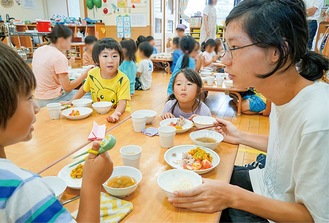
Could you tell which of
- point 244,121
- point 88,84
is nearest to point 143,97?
point 244,121

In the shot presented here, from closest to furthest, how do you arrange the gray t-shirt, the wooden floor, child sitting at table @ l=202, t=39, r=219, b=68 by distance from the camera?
the gray t-shirt → the wooden floor → child sitting at table @ l=202, t=39, r=219, b=68

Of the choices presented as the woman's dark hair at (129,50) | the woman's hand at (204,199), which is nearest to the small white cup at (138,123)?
the woman's hand at (204,199)

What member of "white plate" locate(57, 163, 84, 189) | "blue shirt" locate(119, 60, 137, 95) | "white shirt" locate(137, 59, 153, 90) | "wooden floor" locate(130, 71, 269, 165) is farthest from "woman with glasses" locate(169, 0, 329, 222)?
"white shirt" locate(137, 59, 153, 90)

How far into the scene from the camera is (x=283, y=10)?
87 cm

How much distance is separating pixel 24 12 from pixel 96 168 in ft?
36.4

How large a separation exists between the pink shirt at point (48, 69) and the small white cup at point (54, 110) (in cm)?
125

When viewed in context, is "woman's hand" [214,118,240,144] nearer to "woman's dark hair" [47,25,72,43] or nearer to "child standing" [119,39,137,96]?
"woman's dark hair" [47,25,72,43]

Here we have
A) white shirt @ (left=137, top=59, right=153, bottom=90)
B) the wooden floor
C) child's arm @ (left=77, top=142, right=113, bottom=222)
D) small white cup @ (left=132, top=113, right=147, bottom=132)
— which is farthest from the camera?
white shirt @ (left=137, top=59, right=153, bottom=90)

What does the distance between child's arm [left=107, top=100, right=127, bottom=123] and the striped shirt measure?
1.16 metres

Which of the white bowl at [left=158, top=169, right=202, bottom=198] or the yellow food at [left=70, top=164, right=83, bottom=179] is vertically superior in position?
the white bowl at [left=158, top=169, right=202, bottom=198]

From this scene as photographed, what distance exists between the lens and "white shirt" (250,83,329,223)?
753mm

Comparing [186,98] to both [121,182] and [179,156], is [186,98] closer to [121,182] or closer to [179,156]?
[179,156]

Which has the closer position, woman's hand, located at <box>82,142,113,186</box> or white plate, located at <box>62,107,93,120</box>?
woman's hand, located at <box>82,142,113,186</box>

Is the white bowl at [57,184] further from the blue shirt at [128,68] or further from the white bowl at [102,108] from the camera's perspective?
the blue shirt at [128,68]
